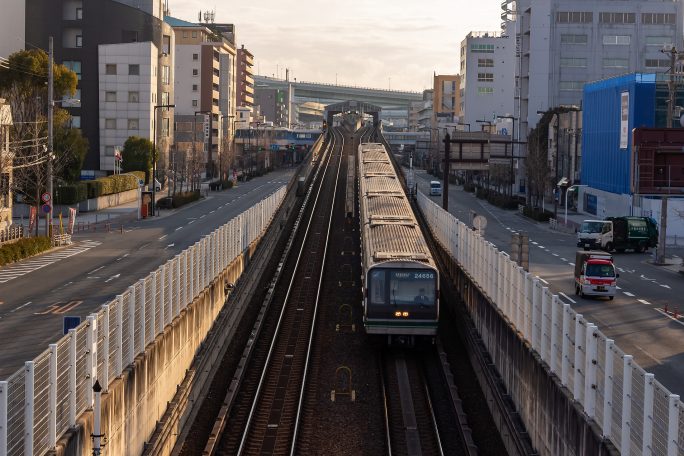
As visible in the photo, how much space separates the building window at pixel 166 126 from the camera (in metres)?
115

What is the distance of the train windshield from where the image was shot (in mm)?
28531

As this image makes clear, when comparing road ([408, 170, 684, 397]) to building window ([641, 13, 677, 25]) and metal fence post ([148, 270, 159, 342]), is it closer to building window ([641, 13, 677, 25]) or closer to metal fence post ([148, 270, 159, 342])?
metal fence post ([148, 270, 159, 342])

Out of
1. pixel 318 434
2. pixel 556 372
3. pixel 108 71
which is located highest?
pixel 108 71

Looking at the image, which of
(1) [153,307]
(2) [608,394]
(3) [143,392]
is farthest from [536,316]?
(3) [143,392]

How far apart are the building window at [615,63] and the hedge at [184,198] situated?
49.7m

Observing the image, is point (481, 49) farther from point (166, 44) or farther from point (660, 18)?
point (166, 44)

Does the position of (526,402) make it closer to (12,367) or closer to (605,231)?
(12,367)

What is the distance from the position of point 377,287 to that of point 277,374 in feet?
12.6

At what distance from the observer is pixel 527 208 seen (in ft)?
275

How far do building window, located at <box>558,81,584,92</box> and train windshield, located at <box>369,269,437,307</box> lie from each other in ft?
294

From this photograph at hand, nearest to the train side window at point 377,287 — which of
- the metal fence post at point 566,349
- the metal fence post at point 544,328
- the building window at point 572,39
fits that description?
the metal fence post at point 544,328

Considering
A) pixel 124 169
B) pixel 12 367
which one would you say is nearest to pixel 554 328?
pixel 12 367

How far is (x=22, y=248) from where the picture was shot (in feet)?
162

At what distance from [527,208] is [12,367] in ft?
212
